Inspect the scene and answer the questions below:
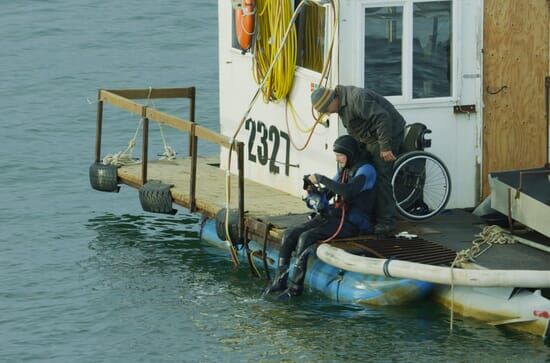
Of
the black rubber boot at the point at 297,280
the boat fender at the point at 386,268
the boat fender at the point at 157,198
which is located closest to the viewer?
the boat fender at the point at 386,268

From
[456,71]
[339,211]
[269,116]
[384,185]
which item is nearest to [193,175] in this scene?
[269,116]

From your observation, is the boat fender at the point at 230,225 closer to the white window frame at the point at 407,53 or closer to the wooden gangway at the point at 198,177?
the wooden gangway at the point at 198,177

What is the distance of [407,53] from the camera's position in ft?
55.6

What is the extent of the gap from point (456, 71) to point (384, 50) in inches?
31.5

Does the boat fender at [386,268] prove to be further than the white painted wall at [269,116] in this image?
No

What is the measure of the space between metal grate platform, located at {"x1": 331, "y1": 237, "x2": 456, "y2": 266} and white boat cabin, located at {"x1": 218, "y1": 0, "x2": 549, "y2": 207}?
1215 millimetres

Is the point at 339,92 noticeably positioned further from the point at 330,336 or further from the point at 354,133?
the point at 330,336

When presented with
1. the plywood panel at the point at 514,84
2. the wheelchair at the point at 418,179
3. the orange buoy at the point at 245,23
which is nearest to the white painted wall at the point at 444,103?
the plywood panel at the point at 514,84

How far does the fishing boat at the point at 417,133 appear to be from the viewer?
52.0 feet

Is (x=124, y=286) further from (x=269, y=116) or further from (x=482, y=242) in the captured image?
(x=482, y=242)

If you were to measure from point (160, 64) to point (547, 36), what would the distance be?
16.7m

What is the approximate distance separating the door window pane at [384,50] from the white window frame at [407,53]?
46 millimetres

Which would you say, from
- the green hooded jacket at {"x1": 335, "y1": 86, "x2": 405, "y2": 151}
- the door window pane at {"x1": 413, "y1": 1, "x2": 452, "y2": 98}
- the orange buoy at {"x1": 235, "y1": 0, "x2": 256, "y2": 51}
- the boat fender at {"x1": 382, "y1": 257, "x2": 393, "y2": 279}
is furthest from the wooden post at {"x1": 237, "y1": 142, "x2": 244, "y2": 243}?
the boat fender at {"x1": 382, "y1": 257, "x2": 393, "y2": 279}

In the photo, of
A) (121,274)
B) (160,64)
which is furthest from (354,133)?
(160,64)
